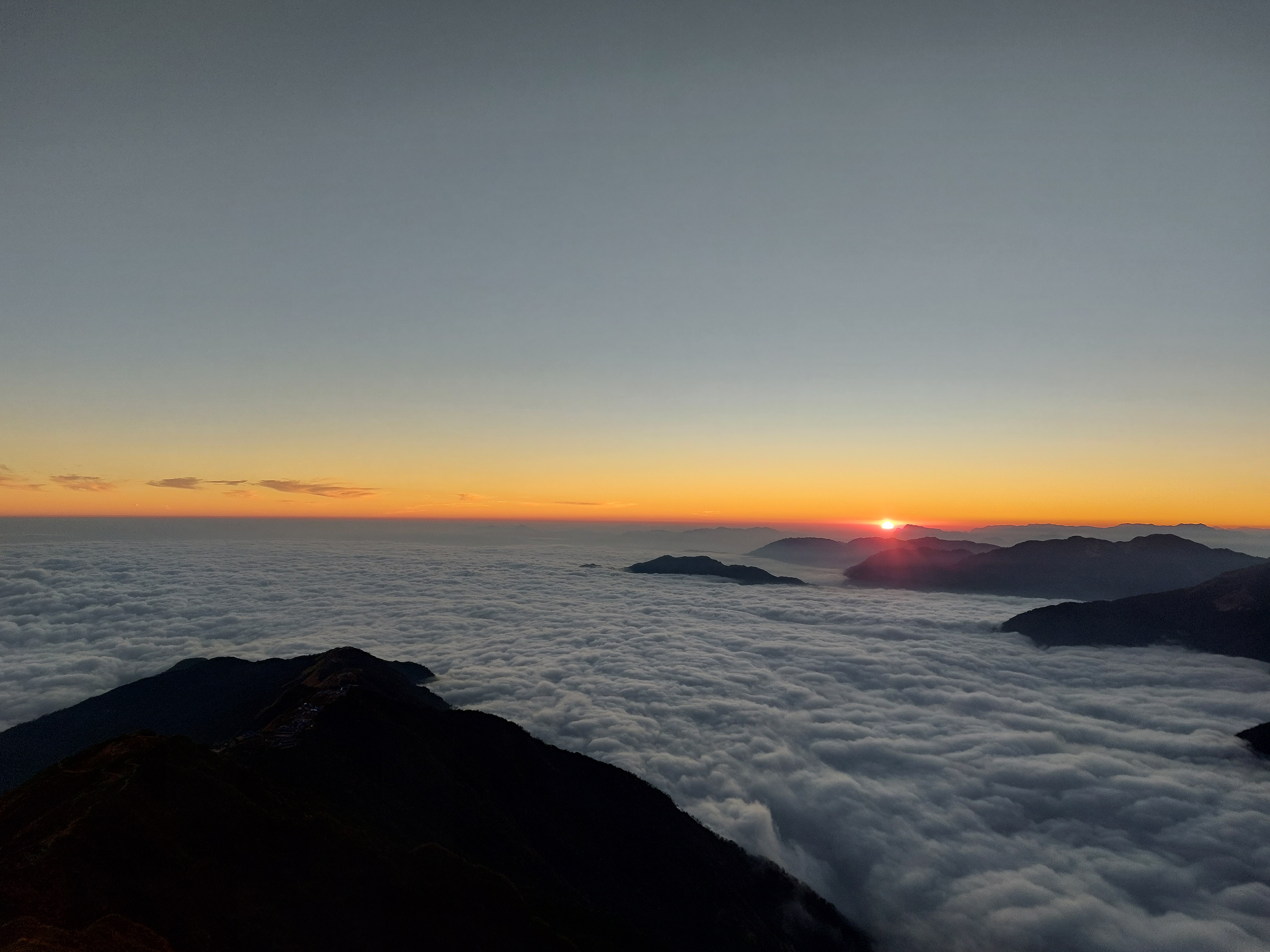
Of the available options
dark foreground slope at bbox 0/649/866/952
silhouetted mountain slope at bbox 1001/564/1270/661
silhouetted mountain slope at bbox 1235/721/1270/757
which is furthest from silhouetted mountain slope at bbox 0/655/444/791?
silhouetted mountain slope at bbox 1001/564/1270/661

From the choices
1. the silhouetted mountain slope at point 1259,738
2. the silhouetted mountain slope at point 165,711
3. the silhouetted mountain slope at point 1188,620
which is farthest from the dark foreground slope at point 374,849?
the silhouetted mountain slope at point 1188,620

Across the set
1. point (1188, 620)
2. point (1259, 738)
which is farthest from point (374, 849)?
point (1188, 620)

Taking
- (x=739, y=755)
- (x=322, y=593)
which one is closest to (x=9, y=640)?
(x=322, y=593)

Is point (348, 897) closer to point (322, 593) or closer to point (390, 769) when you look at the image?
point (390, 769)

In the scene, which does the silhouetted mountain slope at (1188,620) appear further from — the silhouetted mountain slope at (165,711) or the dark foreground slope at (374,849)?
the silhouetted mountain slope at (165,711)

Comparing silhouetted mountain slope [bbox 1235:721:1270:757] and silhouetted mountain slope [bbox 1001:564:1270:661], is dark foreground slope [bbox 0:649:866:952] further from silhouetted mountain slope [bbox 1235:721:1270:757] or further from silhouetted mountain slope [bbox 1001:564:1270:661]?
silhouetted mountain slope [bbox 1001:564:1270:661]
